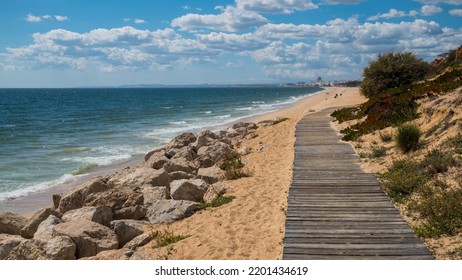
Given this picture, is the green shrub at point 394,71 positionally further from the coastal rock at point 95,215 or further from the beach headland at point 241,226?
the coastal rock at point 95,215

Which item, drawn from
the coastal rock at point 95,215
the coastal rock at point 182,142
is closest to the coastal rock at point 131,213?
the coastal rock at point 95,215

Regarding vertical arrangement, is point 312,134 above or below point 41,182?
above

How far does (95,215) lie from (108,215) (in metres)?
0.37

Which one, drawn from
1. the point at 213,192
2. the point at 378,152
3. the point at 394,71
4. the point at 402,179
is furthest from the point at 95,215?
the point at 394,71

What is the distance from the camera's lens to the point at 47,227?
9.84 m

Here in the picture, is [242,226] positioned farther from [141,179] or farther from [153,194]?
[141,179]

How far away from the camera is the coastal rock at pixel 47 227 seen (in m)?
9.60

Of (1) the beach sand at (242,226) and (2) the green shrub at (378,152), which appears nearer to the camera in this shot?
(1) the beach sand at (242,226)

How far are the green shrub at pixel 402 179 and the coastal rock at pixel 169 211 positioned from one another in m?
4.59

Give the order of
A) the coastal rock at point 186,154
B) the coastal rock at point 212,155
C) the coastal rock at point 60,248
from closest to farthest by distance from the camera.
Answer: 1. the coastal rock at point 60,248
2. the coastal rock at point 212,155
3. the coastal rock at point 186,154
